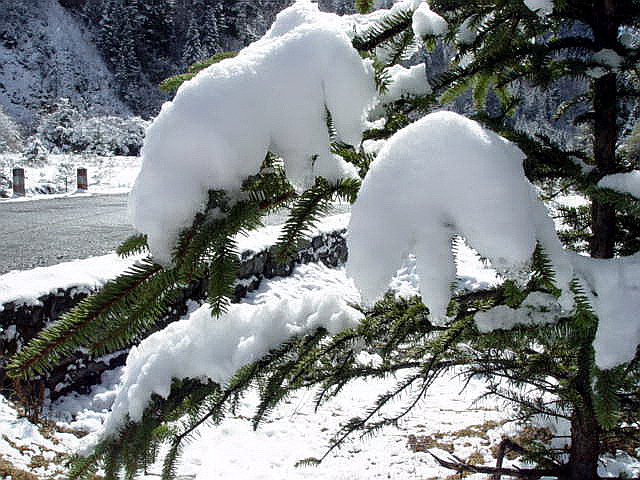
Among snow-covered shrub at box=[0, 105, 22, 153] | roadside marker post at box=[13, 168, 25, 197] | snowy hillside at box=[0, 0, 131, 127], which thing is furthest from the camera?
snowy hillside at box=[0, 0, 131, 127]

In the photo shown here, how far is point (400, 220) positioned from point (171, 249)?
0.44m

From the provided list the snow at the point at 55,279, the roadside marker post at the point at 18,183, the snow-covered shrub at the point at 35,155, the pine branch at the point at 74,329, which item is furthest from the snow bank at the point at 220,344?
the snow-covered shrub at the point at 35,155

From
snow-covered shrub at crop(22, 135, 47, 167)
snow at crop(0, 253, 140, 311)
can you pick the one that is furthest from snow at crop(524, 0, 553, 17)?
snow-covered shrub at crop(22, 135, 47, 167)

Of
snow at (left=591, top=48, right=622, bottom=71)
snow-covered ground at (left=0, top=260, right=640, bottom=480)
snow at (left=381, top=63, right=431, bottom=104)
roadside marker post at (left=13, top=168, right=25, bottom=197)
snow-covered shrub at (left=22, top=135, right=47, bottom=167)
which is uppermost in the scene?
snow-covered shrub at (left=22, top=135, right=47, bottom=167)

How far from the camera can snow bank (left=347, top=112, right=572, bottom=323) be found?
0.79 m

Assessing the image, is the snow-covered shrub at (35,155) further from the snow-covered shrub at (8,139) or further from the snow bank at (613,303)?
the snow bank at (613,303)

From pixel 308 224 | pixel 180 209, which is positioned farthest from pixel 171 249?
pixel 308 224

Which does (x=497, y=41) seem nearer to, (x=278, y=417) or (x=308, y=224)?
(x=308, y=224)

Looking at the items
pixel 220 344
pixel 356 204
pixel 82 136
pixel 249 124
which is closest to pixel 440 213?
pixel 356 204

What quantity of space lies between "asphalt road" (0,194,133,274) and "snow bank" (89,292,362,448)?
183 inches

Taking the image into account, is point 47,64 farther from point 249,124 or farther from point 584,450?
point 584,450

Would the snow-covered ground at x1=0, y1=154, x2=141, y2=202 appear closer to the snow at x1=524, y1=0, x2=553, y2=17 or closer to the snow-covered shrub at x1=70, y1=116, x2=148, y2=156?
the snow-covered shrub at x1=70, y1=116, x2=148, y2=156

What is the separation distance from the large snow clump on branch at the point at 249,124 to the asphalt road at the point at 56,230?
544 centimetres

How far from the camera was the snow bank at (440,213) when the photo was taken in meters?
0.79
